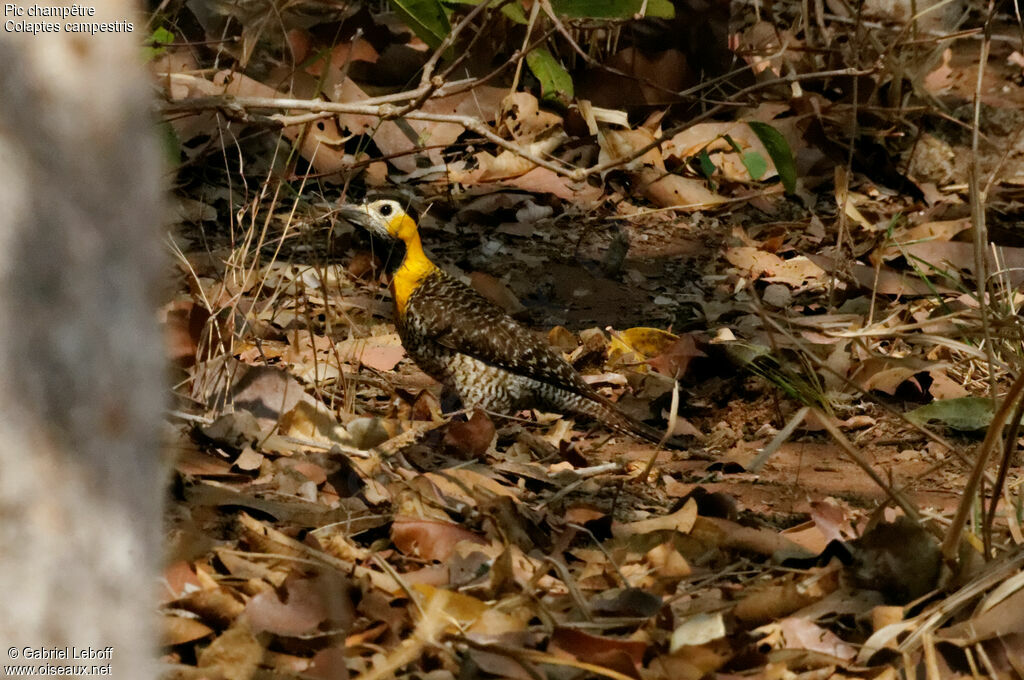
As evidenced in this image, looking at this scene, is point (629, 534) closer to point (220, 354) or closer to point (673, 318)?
point (220, 354)

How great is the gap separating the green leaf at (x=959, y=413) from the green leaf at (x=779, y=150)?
5.52 ft

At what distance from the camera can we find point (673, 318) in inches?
270

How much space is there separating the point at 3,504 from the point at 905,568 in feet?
7.60

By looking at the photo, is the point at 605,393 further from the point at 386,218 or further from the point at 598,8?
the point at 598,8

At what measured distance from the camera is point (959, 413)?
16.9 feet

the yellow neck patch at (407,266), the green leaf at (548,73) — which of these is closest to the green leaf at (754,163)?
the green leaf at (548,73)

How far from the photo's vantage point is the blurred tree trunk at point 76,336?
1.62 metres

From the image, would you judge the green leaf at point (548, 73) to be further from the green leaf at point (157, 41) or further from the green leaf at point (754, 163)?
the green leaf at point (157, 41)

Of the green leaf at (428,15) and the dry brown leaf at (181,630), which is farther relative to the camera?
the green leaf at (428,15)

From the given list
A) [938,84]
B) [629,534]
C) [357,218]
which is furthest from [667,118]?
[629,534]

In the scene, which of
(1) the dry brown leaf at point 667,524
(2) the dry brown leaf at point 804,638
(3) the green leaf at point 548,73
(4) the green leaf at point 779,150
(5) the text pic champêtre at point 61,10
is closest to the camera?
(5) the text pic champêtre at point 61,10

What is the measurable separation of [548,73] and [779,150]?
1.91m
